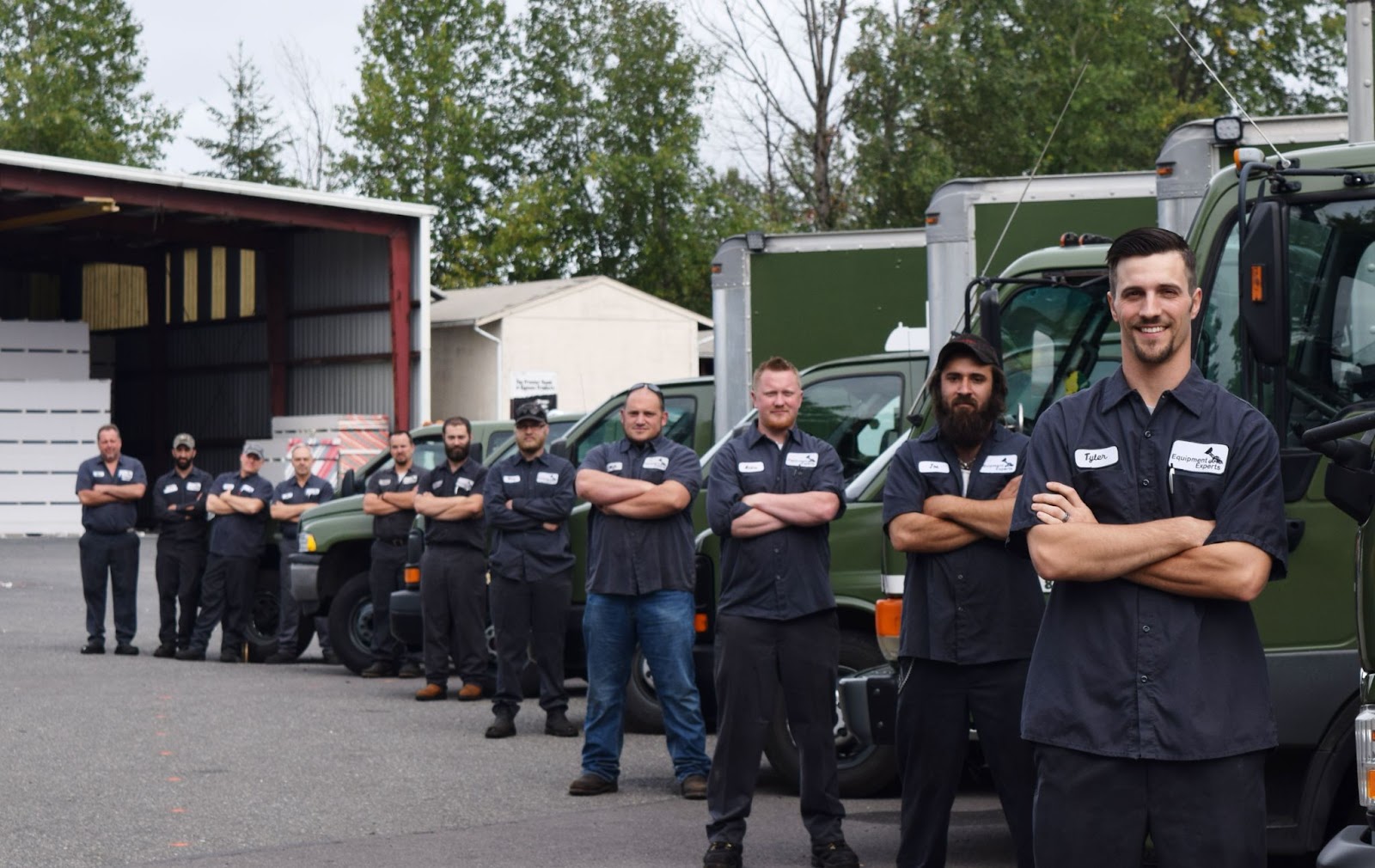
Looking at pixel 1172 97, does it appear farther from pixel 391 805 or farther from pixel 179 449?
pixel 391 805

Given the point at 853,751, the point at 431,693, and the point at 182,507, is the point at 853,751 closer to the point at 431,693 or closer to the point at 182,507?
the point at 431,693

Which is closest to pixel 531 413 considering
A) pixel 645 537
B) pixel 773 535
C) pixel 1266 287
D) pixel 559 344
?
pixel 645 537

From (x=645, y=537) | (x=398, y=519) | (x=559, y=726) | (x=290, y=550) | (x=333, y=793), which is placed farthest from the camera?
(x=290, y=550)

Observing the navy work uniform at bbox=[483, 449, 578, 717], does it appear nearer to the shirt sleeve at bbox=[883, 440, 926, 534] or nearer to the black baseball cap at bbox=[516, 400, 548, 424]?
the black baseball cap at bbox=[516, 400, 548, 424]

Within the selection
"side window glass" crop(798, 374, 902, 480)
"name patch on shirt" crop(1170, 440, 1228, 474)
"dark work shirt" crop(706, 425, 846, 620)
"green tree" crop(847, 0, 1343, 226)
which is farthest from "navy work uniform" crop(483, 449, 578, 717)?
"green tree" crop(847, 0, 1343, 226)

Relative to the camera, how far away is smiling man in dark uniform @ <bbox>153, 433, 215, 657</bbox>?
18.0 m

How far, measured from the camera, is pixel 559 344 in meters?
41.4

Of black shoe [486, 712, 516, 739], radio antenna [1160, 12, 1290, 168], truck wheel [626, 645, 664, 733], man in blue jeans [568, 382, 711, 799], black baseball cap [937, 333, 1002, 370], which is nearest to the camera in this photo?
radio antenna [1160, 12, 1290, 168]

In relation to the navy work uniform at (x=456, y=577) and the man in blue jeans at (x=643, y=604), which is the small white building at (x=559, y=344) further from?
the man in blue jeans at (x=643, y=604)

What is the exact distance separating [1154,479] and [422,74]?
5656 cm

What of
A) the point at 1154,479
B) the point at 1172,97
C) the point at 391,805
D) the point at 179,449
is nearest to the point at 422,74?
the point at 1172,97

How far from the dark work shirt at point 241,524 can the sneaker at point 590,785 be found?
8683 millimetres

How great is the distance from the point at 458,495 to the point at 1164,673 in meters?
10.1

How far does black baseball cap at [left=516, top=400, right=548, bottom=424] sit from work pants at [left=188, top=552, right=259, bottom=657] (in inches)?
250
